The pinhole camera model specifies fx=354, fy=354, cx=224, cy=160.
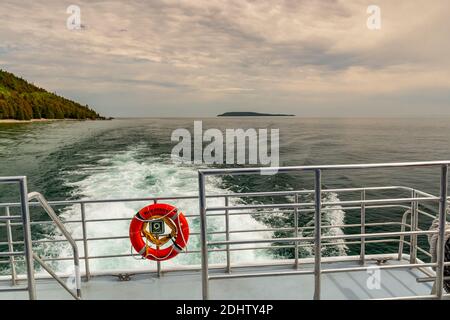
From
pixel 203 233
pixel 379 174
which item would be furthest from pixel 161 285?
pixel 379 174

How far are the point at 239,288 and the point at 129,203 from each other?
6944mm

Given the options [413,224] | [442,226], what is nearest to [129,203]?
[413,224]

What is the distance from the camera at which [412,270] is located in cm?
351

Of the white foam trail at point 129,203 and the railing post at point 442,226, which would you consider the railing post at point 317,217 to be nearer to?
the railing post at point 442,226

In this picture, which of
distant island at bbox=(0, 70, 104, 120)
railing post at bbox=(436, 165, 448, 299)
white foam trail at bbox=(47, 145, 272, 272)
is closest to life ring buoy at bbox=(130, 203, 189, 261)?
white foam trail at bbox=(47, 145, 272, 272)

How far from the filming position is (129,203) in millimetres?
9594

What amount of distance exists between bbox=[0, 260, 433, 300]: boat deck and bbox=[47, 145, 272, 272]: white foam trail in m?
0.52

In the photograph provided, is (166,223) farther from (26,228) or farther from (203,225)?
(26,228)

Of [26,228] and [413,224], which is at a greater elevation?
[26,228]

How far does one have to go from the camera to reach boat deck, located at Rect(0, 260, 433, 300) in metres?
3.07

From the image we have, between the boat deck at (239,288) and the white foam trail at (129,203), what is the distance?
52cm

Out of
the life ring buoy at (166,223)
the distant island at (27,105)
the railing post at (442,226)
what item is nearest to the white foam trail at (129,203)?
the life ring buoy at (166,223)

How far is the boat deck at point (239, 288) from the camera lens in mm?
3068
